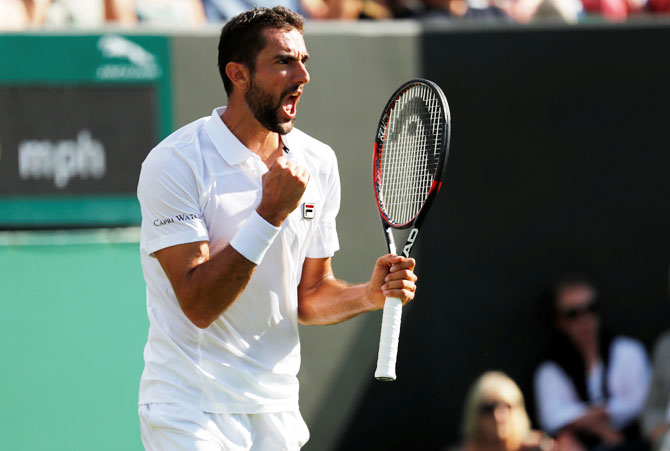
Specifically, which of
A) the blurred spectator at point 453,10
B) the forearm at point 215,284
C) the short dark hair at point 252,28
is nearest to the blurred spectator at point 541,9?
the blurred spectator at point 453,10

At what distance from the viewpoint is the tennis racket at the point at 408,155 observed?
375 cm

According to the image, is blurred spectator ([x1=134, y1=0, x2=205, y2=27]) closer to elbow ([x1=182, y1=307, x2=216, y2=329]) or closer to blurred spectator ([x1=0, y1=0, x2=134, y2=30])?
blurred spectator ([x1=0, y1=0, x2=134, y2=30])

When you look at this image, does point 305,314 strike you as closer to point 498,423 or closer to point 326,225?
point 326,225

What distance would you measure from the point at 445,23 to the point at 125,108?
1.86 meters

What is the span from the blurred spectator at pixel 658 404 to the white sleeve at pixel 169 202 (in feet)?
11.1

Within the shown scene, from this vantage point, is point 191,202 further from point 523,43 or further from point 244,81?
point 523,43

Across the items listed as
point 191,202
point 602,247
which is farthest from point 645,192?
point 191,202

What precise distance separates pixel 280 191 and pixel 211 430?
2.42 feet

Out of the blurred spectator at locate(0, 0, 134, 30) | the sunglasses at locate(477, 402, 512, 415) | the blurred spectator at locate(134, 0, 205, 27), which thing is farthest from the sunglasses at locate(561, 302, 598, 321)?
the blurred spectator at locate(0, 0, 134, 30)

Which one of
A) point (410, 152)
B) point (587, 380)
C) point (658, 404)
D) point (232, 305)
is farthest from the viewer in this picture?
point (587, 380)

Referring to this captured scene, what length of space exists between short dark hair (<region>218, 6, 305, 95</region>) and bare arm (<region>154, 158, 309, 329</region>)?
46 cm

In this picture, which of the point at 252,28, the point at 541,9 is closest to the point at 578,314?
the point at 541,9

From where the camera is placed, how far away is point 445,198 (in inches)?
249

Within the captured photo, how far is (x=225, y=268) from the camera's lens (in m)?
3.12
